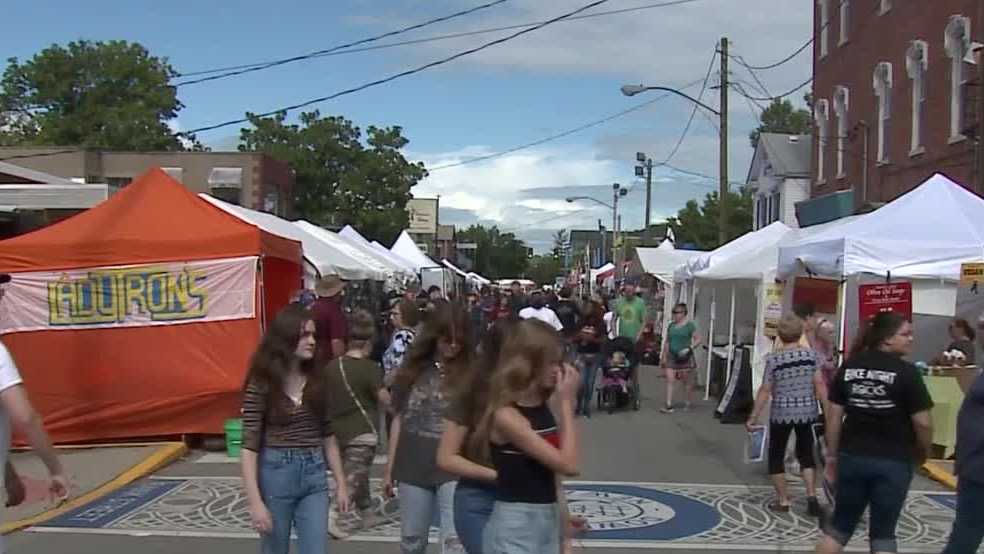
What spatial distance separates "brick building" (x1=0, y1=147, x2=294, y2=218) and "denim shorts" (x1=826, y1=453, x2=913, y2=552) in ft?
136

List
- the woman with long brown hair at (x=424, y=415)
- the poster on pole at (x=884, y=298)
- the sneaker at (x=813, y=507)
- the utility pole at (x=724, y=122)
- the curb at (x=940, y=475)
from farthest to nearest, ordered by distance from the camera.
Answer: the utility pole at (x=724, y=122) < the poster on pole at (x=884, y=298) < the curb at (x=940, y=475) < the sneaker at (x=813, y=507) < the woman with long brown hair at (x=424, y=415)

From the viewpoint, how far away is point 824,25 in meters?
32.3

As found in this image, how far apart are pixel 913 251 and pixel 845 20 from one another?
18067 mm

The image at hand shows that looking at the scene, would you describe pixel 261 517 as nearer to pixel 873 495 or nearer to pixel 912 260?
pixel 873 495

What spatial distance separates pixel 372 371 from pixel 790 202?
103 ft

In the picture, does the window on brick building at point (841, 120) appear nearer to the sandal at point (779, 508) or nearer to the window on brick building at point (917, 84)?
the window on brick building at point (917, 84)

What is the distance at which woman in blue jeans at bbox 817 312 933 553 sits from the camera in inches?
247

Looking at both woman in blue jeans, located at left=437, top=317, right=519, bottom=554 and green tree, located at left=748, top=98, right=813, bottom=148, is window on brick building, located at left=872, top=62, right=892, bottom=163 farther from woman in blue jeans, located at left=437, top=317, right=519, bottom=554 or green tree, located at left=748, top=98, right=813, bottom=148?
green tree, located at left=748, top=98, right=813, bottom=148

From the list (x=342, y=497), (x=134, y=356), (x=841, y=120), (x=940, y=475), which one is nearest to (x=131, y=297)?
(x=134, y=356)

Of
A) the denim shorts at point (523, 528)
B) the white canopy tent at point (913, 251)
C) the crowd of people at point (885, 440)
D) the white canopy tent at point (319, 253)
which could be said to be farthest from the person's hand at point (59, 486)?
the white canopy tent at point (319, 253)

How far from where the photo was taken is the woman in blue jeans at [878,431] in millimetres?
6266

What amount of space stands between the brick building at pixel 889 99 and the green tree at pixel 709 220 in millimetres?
35258

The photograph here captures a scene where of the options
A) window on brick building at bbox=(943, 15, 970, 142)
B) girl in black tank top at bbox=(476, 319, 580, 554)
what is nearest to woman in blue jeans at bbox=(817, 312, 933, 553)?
girl in black tank top at bbox=(476, 319, 580, 554)

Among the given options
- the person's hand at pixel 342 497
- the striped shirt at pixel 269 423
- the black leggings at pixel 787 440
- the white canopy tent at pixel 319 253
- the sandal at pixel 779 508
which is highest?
the white canopy tent at pixel 319 253
